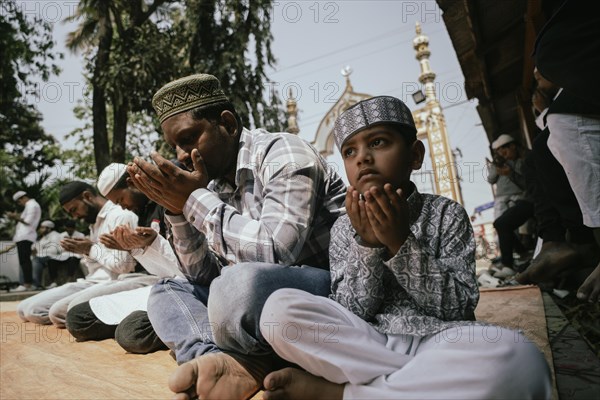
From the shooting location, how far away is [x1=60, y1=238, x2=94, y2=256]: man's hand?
329cm

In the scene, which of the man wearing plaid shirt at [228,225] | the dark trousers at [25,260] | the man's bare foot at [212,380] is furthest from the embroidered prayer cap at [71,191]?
the dark trousers at [25,260]

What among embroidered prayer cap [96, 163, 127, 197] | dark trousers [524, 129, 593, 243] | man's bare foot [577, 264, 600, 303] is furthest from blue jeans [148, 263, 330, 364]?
dark trousers [524, 129, 593, 243]

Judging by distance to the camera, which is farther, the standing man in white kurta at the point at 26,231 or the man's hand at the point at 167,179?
the standing man in white kurta at the point at 26,231

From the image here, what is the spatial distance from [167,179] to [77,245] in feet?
7.36

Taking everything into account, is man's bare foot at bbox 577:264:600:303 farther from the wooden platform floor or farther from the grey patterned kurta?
the grey patterned kurta

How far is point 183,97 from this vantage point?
1905mm

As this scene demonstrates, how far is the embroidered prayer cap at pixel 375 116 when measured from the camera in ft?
4.98

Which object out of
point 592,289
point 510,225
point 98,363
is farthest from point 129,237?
point 510,225

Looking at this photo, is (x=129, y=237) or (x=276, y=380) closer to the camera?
(x=276, y=380)

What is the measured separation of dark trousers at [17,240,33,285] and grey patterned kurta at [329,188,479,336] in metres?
9.13

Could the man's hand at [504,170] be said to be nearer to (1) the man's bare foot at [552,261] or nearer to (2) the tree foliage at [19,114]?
(1) the man's bare foot at [552,261]

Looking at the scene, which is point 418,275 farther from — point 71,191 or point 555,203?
point 71,191

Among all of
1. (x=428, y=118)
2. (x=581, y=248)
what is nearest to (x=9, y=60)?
(x=581, y=248)

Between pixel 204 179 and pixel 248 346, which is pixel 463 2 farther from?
pixel 248 346
